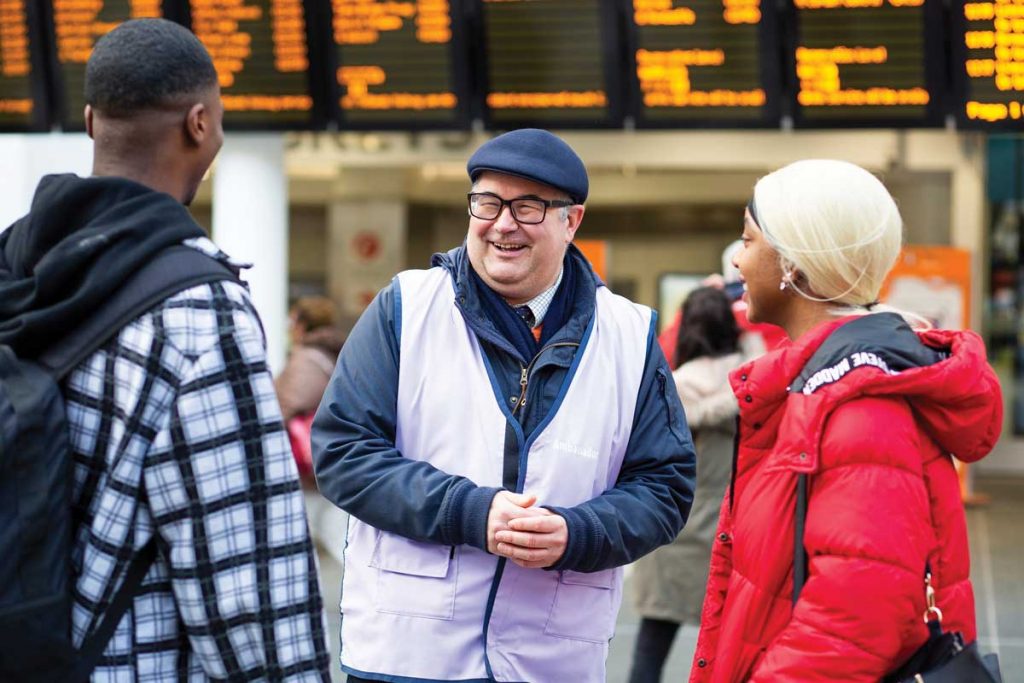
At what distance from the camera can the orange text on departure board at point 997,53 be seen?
6.04 m

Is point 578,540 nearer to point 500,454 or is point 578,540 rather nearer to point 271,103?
point 500,454

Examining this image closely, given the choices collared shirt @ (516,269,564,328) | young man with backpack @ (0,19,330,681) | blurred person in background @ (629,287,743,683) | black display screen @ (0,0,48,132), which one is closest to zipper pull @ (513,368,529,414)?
collared shirt @ (516,269,564,328)

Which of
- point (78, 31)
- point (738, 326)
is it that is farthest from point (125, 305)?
point (78, 31)

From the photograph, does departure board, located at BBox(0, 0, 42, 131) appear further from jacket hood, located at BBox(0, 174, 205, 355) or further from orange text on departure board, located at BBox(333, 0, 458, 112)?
jacket hood, located at BBox(0, 174, 205, 355)

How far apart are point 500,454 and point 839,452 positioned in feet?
2.21

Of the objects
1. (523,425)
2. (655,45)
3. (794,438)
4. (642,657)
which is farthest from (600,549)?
(655,45)

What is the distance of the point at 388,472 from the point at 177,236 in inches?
30.0

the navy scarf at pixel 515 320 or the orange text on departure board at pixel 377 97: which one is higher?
the orange text on departure board at pixel 377 97

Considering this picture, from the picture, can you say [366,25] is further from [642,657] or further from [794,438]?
[794,438]

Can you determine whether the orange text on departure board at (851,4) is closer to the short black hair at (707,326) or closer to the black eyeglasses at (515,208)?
the short black hair at (707,326)

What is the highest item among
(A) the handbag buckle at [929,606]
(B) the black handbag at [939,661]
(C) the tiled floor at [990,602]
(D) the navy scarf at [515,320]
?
(D) the navy scarf at [515,320]

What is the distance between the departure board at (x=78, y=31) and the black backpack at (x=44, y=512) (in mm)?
5176

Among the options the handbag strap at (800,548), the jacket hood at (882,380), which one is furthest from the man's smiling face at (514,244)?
the handbag strap at (800,548)

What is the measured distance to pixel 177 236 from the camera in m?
1.94
